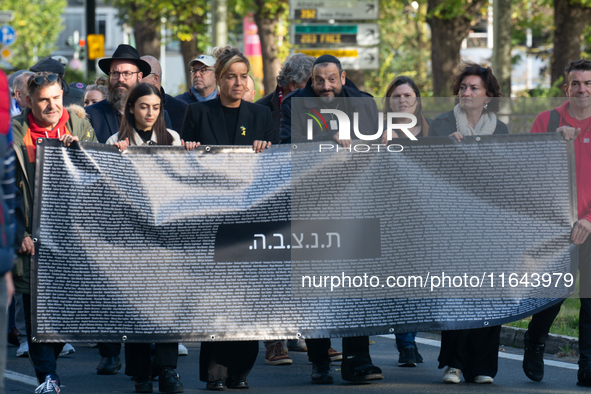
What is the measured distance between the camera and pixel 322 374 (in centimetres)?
650

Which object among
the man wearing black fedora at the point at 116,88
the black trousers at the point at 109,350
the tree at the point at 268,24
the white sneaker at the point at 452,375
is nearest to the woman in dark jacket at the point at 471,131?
the white sneaker at the point at 452,375

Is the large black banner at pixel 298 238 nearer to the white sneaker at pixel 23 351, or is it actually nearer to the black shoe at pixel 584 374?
the black shoe at pixel 584 374

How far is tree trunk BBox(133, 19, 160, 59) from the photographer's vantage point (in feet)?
101

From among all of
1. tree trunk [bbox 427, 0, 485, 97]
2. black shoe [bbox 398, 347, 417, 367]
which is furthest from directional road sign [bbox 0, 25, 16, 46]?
black shoe [bbox 398, 347, 417, 367]

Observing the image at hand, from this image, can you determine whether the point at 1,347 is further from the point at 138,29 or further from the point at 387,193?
the point at 138,29

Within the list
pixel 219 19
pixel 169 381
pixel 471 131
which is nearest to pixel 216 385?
pixel 169 381

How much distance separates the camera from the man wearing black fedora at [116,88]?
7281 millimetres

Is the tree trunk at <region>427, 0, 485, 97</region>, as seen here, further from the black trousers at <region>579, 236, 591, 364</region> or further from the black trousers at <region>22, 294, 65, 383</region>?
the black trousers at <region>22, 294, 65, 383</region>

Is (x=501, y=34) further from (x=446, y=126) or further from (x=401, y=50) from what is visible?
(x=401, y=50)

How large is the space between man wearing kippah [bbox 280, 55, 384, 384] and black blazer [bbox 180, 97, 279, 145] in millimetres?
160

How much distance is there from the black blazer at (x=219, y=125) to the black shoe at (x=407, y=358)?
6.29 feet

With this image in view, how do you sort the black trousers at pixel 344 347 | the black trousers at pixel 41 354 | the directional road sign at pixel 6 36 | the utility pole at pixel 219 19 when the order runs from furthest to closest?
the directional road sign at pixel 6 36 → the utility pole at pixel 219 19 → the black trousers at pixel 344 347 → the black trousers at pixel 41 354

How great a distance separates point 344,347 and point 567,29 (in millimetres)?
14497

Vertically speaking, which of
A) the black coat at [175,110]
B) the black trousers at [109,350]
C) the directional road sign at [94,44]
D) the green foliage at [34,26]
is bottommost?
the black trousers at [109,350]
